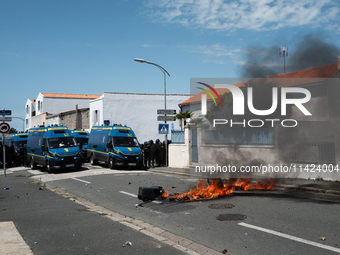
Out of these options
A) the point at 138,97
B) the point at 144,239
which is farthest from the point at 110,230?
the point at 138,97

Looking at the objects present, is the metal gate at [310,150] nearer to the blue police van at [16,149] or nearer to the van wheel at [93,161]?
the van wheel at [93,161]

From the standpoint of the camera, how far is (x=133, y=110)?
37.3m

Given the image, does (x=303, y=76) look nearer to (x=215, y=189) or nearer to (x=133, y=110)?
(x=215, y=189)

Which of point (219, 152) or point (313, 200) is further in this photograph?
point (219, 152)

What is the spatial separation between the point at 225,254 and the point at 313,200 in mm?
5282

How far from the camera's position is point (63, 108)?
58344 mm

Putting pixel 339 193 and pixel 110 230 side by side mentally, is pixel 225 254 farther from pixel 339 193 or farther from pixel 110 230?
pixel 339 193

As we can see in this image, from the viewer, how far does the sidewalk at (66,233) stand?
505 cm

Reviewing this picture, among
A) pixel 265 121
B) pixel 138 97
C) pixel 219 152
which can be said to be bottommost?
pixel 219 152

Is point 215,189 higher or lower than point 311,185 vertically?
higher

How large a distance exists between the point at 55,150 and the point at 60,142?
2.97 ft

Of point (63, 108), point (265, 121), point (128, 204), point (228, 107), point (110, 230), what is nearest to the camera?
point (110, 230)

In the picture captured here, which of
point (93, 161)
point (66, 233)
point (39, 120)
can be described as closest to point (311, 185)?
point (66, 233)

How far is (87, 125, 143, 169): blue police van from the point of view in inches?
789
